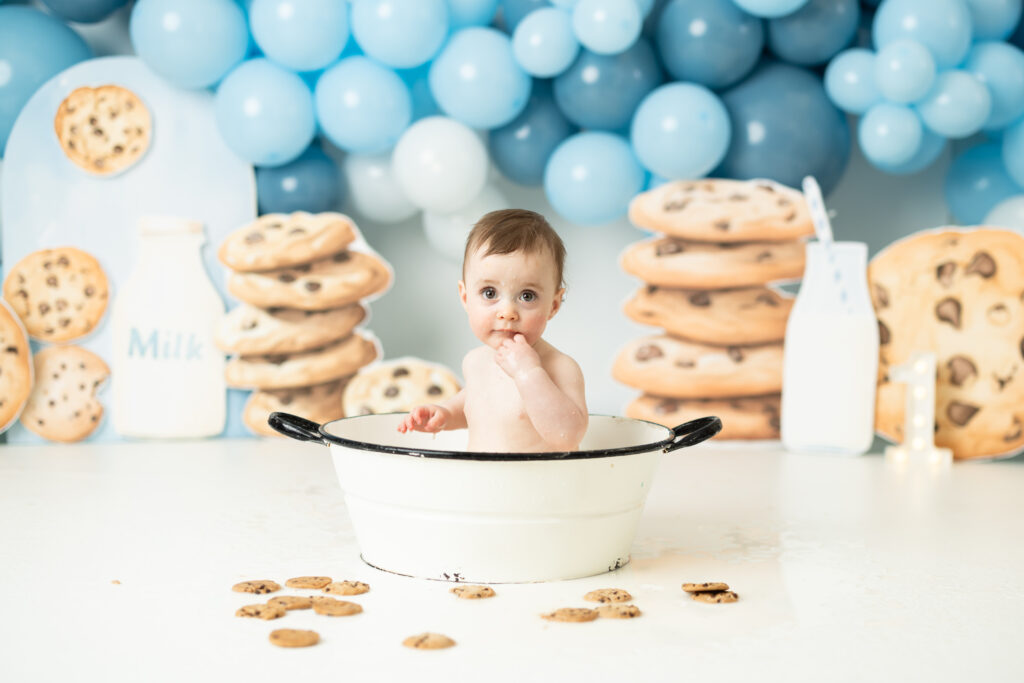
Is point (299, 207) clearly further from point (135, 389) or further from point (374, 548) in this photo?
point (374, 548)

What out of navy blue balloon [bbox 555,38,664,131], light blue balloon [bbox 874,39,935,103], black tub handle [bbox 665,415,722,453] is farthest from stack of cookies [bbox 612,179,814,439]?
black tub handle [bbox 665,415,722,453]

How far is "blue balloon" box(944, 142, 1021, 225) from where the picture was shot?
2.39 meters

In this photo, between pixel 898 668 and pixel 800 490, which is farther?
pixel 800 490

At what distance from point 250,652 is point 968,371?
180 centimetres

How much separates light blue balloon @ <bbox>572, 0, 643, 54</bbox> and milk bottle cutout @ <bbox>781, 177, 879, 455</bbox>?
0.53m

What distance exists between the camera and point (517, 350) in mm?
1292

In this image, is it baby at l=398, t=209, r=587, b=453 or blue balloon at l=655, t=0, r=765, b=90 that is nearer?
baby at l=398, t=209, r=587, b=453

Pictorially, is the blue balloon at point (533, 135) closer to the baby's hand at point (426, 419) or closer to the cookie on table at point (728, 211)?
the cookie on table at point (728, 211)

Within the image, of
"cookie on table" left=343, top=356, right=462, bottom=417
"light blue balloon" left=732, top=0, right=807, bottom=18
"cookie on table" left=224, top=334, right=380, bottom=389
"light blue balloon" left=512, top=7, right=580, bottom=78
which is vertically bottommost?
"cookie on table" left=343, top=356, right=462, bottom=417

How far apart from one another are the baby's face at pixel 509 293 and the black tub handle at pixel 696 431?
0.75 feet

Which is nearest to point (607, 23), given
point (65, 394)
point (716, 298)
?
point (716, 298)

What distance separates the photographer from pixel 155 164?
8.07 ft

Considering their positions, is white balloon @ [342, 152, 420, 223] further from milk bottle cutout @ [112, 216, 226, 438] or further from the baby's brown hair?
the baby's brown hair

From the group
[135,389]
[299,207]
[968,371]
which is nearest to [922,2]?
[968,371]
